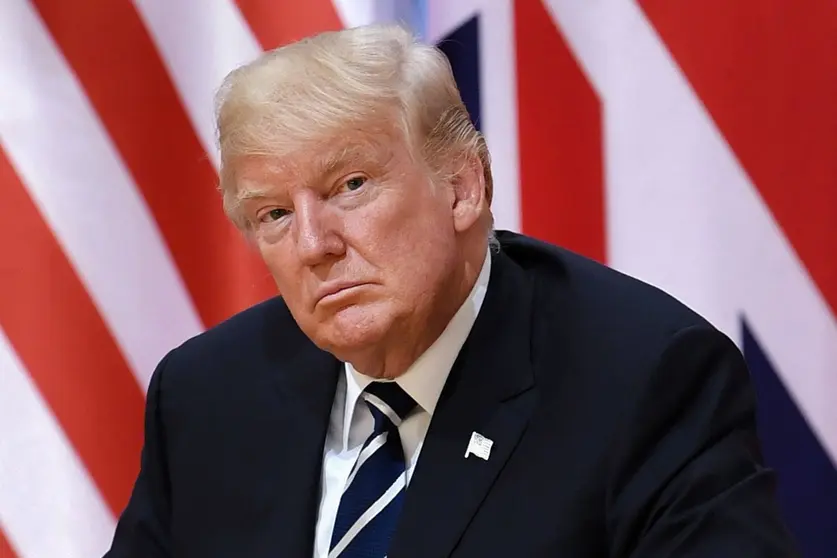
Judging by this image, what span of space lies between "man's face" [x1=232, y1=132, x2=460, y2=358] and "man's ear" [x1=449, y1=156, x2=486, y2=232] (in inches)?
1.8

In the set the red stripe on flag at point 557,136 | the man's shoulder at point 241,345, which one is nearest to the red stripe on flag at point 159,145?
the man's shoulder at point 241,345

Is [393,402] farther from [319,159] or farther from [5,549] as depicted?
[5,549]

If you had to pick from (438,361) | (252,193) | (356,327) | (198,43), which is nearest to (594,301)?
(438,361)

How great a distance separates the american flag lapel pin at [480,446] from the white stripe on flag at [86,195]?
0.80 m

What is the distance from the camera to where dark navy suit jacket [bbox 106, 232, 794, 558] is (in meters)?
1.08

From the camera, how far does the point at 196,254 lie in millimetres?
1853

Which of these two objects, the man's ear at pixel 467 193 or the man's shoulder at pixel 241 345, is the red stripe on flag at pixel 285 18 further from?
the man's ear at pixel 467 193

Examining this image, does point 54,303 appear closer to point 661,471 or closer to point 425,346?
point 425,346

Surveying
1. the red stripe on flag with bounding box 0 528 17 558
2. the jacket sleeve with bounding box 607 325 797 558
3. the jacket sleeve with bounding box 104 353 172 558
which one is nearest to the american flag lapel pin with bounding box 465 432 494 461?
the jacket sleeve with bounding box 607 325 797 558

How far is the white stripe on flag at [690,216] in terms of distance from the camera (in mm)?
1632

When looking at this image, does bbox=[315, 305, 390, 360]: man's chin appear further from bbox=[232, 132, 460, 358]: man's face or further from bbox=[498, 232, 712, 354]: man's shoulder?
bbox=[498, 232, 712, 354]: man's shoulder

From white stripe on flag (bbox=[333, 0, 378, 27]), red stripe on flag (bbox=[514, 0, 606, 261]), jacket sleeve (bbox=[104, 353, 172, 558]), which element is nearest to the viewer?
jacket sleeve (bbox=[104, 353, 172, 558])

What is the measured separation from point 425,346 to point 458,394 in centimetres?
7

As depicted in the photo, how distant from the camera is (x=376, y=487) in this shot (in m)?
1.23
